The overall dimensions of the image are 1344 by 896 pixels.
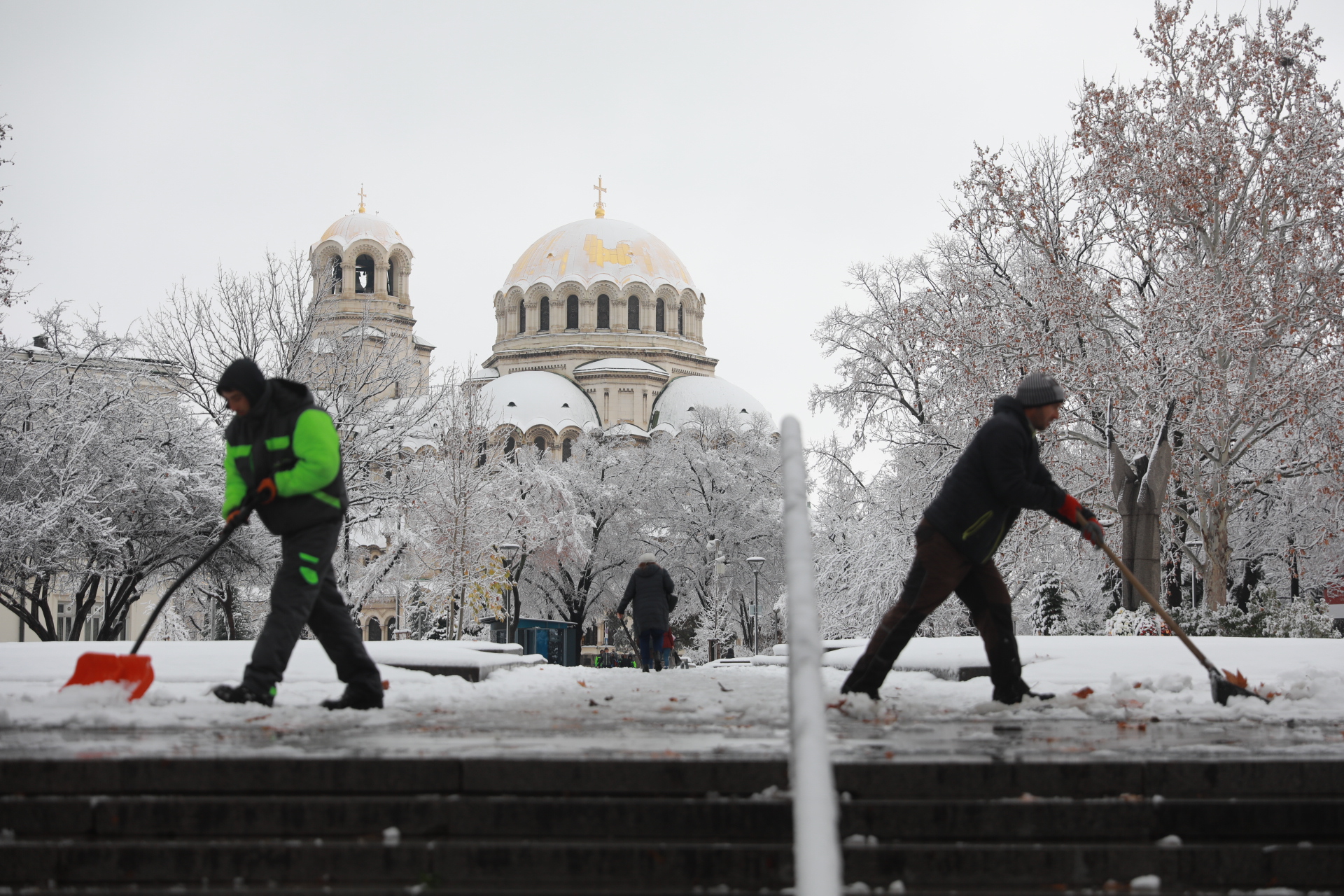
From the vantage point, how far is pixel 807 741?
2.77 metres

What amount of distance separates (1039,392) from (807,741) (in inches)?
148

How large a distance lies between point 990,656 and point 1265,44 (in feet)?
63.4

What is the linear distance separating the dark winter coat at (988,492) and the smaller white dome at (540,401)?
5627cm

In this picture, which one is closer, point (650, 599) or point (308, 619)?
point (308, 619)

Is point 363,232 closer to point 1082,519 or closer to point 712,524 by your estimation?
point 712,524

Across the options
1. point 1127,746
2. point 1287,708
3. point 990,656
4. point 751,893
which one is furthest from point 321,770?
point 1287,708

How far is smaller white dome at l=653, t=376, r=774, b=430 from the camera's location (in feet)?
215

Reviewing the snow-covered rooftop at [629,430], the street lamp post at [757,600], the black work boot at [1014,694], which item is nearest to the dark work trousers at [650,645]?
the black work boot at [1014,694]

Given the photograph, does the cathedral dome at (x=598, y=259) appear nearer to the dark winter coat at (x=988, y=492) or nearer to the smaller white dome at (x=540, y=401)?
the smaller white dome at (x=540, y=401)

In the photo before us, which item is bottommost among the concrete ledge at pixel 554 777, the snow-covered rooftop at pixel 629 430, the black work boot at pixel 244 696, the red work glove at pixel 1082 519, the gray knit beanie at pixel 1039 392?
the concrete ledge at pixel 554 777

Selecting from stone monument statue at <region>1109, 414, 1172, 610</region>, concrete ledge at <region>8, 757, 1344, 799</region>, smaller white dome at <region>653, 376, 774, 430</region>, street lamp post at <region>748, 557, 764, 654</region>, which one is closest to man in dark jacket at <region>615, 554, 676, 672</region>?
stone monument statue at <region>1109, 414, 1172, 610</region>

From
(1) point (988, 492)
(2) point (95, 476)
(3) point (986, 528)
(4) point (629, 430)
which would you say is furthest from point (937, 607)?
(4) point (629, 430)

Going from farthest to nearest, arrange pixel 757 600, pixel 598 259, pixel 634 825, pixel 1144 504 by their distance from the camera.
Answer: pixel 598 259 → pixel 757 600 → pixel 1144 504 → pixel 634 825

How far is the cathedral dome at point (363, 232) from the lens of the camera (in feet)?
211
